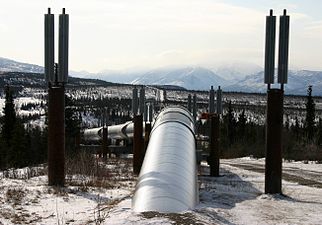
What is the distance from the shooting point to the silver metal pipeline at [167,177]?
7848 mm

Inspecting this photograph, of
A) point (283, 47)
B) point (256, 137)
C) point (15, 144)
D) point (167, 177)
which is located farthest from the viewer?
point (256, 137)

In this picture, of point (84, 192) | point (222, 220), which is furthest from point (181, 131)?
point (222, 220)

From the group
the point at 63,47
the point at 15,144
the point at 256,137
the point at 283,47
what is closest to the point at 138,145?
the point at 63,47

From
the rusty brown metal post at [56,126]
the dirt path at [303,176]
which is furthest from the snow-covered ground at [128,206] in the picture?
the dirt path at [303,176]

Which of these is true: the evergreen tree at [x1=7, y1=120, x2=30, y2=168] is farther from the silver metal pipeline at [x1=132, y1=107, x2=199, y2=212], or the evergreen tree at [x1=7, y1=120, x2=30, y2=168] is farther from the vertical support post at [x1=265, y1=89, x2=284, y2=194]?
the vertical support post at [x1=265, y1=89, x2=284, y2=194]

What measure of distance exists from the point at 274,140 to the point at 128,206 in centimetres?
441

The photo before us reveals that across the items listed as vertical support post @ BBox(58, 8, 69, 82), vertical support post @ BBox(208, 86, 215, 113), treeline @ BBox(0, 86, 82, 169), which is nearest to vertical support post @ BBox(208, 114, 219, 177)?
vertical support post @ BBox(208, 86, 215, 113)

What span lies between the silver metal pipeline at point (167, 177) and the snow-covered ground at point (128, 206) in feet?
0.77

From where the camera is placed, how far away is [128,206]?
8.35 m

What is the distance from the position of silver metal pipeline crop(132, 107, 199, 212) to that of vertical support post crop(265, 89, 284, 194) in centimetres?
179

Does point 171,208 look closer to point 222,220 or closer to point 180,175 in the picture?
point 222,220

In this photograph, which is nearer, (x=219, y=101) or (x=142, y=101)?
(x=219, y=101)

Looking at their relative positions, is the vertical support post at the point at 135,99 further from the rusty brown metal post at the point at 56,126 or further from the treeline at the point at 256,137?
the treeline at the point at 256,137

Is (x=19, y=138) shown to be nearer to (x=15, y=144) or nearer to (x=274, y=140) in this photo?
(x=15, y=144)
